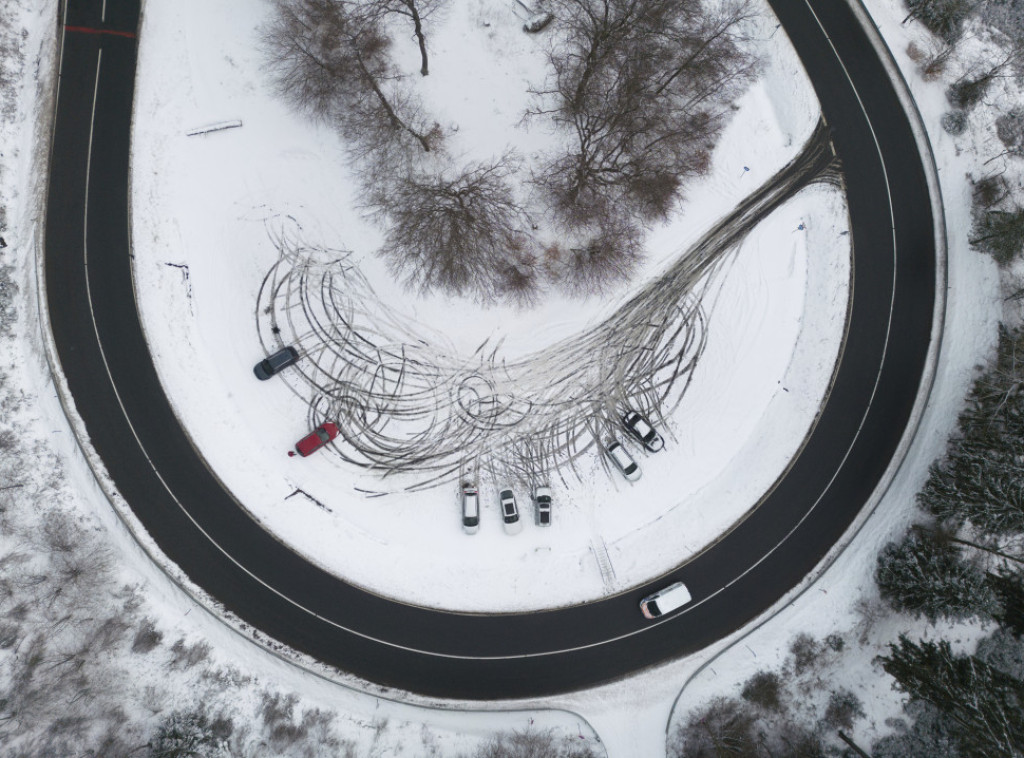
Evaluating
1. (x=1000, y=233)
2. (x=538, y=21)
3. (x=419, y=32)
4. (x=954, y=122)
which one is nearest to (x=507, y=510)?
(x=419, y=32)

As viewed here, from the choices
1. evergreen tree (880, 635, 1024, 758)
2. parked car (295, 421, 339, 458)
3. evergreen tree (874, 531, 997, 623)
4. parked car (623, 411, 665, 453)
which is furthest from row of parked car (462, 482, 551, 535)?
evergreen tree (880, 635, 1024, 758)

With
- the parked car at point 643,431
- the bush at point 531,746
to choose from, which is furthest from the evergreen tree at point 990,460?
the bush at point 531,746

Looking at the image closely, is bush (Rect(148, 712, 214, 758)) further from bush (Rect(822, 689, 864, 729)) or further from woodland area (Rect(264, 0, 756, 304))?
bush (Rect(822, 689, 864, 729))

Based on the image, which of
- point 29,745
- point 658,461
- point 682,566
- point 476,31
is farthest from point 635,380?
point 29,745

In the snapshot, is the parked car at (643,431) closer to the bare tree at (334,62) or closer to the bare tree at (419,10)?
the bare tree at (334,62)

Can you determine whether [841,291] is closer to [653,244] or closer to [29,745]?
[653,244]
